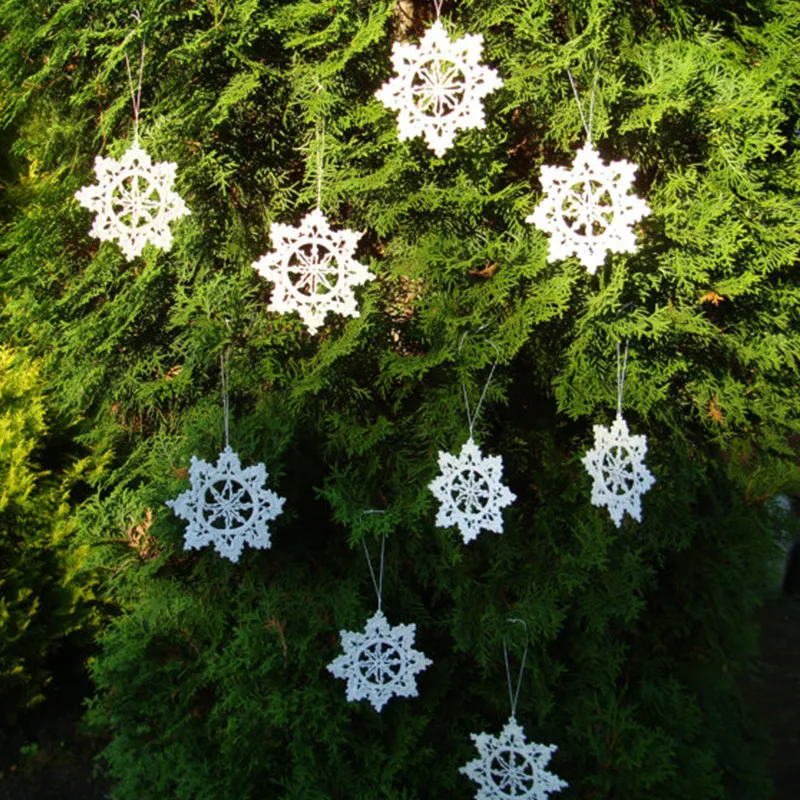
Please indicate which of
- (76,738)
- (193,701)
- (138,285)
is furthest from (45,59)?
(76,738)

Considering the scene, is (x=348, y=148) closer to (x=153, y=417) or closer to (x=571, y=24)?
(x=571, y=24)

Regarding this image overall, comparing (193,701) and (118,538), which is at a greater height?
(118,538)

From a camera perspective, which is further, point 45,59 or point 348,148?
point 45,59

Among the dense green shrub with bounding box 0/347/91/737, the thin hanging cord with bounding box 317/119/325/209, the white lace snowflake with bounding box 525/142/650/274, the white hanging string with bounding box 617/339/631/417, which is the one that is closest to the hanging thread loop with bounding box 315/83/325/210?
the thin hanging cord with bounding box 317/119/325/209

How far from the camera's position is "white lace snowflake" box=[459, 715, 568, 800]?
2.28 meters

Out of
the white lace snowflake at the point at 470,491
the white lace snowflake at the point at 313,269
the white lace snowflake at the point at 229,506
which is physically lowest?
the white lace snowflake at the point at 229,506

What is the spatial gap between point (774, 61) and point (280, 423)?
1762 millimetres

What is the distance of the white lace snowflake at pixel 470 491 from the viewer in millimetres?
2074

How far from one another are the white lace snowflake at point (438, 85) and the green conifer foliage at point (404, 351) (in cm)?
25

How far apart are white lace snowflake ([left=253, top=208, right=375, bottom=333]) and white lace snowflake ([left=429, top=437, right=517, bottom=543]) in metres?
0.46

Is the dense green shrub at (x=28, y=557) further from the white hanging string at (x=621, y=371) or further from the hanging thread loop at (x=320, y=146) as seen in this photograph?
the white hanging string at (x=621, y=371)

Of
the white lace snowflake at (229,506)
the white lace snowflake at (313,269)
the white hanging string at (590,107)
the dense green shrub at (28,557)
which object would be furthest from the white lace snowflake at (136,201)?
the dense green shrub at (28,557)

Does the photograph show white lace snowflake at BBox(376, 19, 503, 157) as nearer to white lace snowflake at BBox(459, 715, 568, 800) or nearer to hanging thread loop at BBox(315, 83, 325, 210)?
hanging thread loop at BBox(315, 83, 325, 210)

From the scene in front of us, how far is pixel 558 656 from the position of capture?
2.75 m
